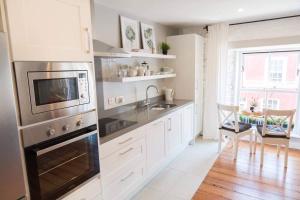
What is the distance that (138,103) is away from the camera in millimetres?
3219

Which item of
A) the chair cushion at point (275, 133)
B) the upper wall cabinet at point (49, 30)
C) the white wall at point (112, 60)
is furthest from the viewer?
the chair cushion at point (275, 133)

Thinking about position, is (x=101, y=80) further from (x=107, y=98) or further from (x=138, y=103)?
(x=138, y=103)

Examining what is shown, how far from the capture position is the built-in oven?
124 cm

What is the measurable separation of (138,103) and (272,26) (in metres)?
2.51

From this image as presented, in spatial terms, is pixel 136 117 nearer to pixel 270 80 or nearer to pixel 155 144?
pixel 155 144

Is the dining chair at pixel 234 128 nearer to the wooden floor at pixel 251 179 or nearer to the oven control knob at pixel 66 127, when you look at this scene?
the wooden floor at pixel 251 179

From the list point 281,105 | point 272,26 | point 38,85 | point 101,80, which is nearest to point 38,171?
point 38,85

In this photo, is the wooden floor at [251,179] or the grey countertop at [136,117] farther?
the wooden floor at [251,179]

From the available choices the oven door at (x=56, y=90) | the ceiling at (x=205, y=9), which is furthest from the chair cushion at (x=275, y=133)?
the oven door at (x=56, y=90)

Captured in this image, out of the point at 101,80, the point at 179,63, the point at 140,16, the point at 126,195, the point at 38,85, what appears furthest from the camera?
the point at 179,63

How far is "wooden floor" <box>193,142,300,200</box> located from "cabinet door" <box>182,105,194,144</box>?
24.5 inches

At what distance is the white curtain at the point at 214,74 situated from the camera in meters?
3.66

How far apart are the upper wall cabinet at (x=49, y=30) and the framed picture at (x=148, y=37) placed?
1.70 m

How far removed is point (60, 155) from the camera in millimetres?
1423
